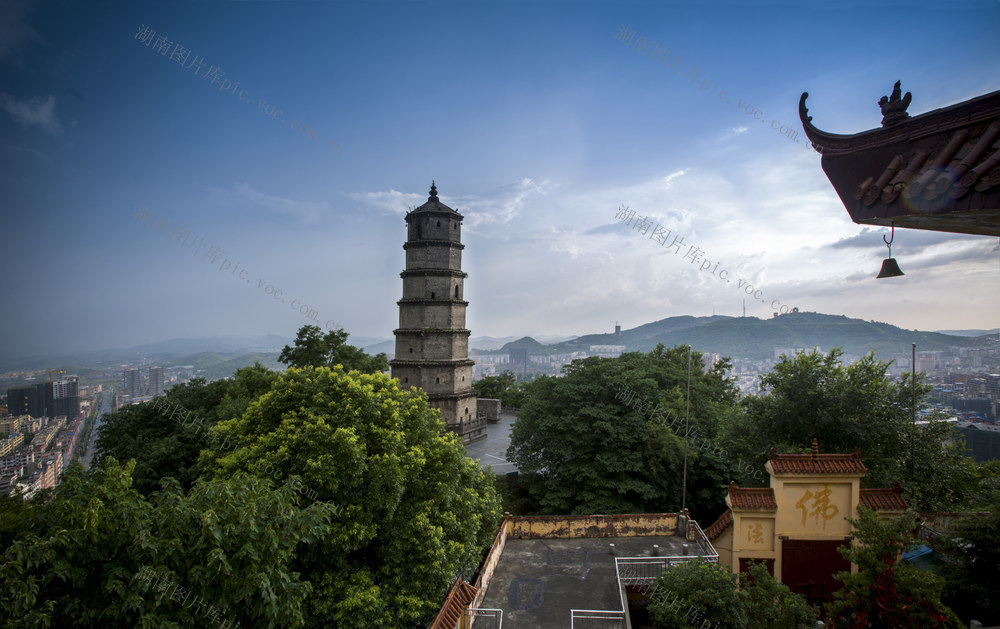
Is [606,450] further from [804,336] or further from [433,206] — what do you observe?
[804,336]

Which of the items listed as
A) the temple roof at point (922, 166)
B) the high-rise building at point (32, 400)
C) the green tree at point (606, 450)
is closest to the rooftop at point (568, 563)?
the green tree at point (606, 450)

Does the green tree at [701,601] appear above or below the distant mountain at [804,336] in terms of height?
below

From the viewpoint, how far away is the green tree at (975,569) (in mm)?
8383

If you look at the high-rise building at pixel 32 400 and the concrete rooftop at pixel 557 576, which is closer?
the concrete rooftop at pixel 557 576

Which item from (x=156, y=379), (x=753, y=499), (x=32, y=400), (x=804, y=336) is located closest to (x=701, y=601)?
(x=753, y=499)

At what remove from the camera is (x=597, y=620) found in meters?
10.8

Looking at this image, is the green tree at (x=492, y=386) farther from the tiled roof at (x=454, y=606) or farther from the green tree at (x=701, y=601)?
the green tree at (x=701, y=601)

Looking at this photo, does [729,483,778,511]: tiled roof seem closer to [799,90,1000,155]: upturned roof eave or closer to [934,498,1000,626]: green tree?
[934,498,1000,626]: green tree

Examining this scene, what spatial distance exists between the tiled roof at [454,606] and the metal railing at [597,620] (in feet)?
7.56

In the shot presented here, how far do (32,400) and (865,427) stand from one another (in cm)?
4420

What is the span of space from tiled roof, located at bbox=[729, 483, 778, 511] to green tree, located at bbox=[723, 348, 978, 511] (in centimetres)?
644

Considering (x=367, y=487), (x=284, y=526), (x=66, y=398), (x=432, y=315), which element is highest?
(x=432, y=315)

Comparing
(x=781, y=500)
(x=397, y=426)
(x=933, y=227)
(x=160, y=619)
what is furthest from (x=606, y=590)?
(x=933, y=227)

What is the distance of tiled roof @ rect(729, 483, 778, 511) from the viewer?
1225 centimetres
